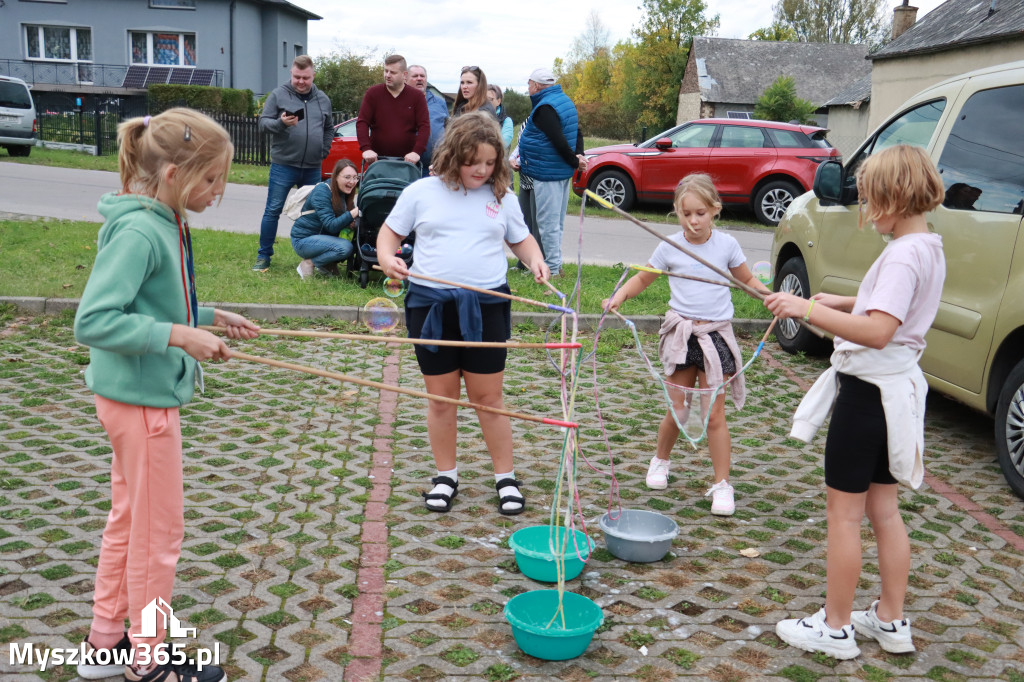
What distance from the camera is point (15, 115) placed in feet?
72.2

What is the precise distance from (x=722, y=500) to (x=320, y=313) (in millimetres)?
4717

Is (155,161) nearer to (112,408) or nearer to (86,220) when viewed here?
(112,408)

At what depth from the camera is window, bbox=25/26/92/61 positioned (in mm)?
38469

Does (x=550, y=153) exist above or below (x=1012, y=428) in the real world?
above

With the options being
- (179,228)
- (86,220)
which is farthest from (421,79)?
(179,228)

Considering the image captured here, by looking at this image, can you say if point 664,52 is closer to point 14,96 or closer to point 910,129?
point 14,96

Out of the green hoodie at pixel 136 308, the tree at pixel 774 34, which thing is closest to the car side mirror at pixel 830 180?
the green hoodie at pixel 136 308

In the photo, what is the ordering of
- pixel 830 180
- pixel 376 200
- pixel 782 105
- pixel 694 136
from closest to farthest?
1. pixel 830 180
2. pixel 376 200
3. pixel 694 136
4. pixel 782 105

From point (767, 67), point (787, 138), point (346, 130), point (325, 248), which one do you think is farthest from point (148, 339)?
point (767, 67)

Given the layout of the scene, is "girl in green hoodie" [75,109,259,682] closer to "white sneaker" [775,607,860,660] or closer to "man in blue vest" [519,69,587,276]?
"white sneaker" [775,607,860,660]

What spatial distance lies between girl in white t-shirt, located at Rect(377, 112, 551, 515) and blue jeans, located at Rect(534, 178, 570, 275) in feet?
16.6

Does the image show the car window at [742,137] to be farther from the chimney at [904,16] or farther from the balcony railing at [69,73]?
the balcony railing at [69,73]

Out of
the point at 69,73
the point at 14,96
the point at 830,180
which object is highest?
the point at 69,73

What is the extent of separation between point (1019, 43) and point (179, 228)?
75.1ft
